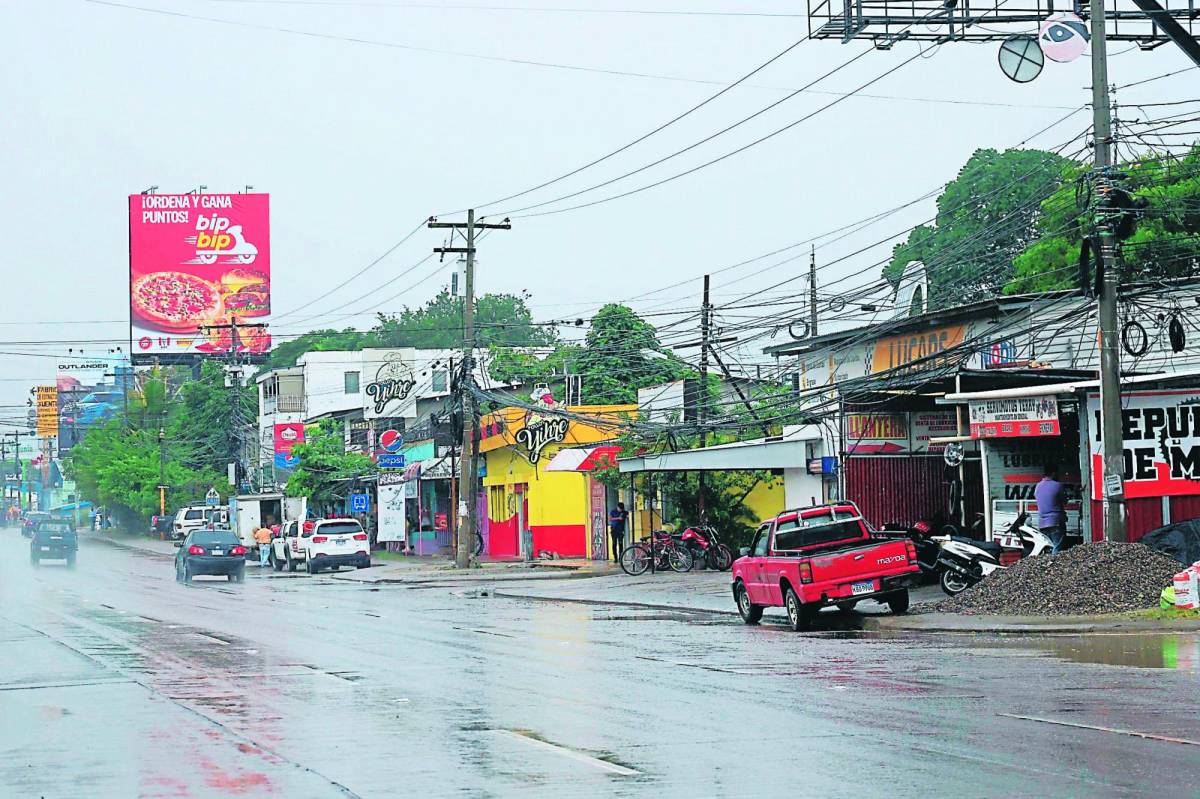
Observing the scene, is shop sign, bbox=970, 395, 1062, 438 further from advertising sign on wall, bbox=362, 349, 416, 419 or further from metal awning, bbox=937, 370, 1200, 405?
advertising sign on wall, bbox=362, 349, 416, 419

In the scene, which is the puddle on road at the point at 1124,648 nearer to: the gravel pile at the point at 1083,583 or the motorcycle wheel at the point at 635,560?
the gravel pile at the point at 1083,583

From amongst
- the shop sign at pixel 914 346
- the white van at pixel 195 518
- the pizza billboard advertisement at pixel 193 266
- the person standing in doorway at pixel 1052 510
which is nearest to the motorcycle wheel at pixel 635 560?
the shop sign at pixel 914 346

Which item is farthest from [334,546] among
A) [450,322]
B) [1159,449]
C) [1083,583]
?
[450,322]

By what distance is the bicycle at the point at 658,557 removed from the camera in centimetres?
4188

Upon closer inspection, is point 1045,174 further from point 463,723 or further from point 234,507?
point 463,723

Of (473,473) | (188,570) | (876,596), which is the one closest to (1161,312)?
(876,596)

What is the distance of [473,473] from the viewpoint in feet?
158

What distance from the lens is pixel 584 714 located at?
44.5ft

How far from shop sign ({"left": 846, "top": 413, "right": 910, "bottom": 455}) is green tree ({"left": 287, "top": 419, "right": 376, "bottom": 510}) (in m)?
40.5

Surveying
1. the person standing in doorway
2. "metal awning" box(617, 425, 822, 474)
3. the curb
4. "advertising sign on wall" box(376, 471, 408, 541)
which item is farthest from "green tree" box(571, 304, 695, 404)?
the curb

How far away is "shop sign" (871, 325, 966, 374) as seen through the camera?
36266 mm

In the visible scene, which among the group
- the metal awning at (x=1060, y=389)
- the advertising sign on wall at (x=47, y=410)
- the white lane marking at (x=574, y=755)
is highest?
the advertising sign on wall at (x=47, y=410)

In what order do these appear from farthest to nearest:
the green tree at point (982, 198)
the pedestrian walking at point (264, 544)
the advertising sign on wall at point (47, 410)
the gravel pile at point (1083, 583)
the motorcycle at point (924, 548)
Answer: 1. the advertising sign on wall at point (47, 410)
2. the green tree at point (982, 198)
3. the pedestrian walking at point (264, 544)
4. the motorcycle at point (924, 548)
5. the gravel pile at point (1083, 583)

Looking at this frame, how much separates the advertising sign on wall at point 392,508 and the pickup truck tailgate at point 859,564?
41.7 m
